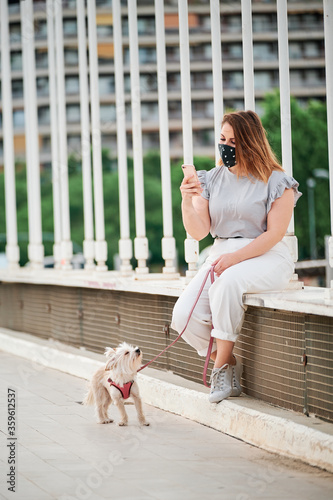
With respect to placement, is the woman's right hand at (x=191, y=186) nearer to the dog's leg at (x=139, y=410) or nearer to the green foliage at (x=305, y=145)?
the dog's leg at (x=139, y=410)

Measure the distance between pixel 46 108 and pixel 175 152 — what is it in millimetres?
13547

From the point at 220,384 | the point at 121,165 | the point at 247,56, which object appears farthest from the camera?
the point at 121,165

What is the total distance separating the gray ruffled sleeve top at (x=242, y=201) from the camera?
6762 millimetres

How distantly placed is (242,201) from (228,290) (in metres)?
0.63

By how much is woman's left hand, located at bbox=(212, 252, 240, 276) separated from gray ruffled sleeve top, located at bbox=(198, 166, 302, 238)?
9.2 inches

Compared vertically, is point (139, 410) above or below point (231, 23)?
below

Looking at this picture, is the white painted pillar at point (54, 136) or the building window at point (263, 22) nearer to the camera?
the white painted pillar at point (54, 136)

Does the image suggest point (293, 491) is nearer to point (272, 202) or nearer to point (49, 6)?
point (272, 202)

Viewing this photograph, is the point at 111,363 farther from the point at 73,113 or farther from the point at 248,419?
the point at 73,113

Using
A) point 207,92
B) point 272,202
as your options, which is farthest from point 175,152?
point 272,202

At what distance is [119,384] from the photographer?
7066 millimetres

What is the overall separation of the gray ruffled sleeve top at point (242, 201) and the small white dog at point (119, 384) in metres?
1.01

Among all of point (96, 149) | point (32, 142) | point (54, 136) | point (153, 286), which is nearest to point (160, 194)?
point (32, 142)

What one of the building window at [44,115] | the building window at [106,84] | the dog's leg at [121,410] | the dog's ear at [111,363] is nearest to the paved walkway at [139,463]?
the dog's leg at [121,410]
